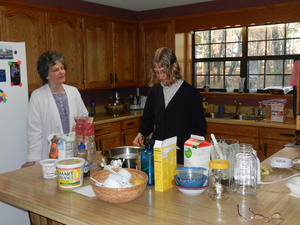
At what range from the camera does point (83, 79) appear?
4293 millimetres

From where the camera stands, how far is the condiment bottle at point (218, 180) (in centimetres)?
152

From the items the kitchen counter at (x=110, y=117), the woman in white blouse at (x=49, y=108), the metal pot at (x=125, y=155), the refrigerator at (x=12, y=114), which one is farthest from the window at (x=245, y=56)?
the metal pot at (x=125, y=155)

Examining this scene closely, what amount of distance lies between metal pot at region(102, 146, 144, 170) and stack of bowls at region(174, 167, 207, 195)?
294 millimetres

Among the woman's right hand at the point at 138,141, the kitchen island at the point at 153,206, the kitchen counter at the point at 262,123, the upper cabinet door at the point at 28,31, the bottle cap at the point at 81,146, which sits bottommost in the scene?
the kitchen island at the point at 153,206

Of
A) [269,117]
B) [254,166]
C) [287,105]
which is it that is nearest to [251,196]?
[254,166]

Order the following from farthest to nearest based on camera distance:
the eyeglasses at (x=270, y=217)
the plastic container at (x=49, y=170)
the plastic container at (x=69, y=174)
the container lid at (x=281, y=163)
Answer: the container lid at (x=281, y=163), the plastic container at (x=49, y=170), the plastic container at (x=69, y=174), the eyeglasses at (x=270, y=217)

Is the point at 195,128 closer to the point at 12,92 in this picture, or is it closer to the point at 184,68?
the point at 12,92

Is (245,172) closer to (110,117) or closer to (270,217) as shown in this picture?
(270,217)

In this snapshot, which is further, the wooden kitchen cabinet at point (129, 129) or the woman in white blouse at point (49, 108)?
the wooden kitchen cabinet at point (129, 129)

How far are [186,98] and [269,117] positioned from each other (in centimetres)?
179

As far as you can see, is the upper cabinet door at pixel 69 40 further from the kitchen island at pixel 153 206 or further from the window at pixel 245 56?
the kitchen island at pixel 153 206

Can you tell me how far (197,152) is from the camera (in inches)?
67.6

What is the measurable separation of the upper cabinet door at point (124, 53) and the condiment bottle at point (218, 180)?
3.22 m

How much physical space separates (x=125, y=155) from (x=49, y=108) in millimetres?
952
